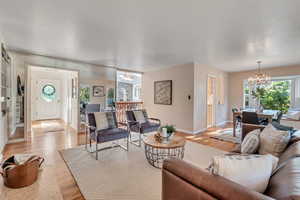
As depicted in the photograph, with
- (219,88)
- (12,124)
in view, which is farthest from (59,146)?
(219,88)

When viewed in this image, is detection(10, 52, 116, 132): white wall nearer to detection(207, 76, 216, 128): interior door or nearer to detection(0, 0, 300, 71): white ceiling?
detection(0, 0, 300, 71): white ceiling

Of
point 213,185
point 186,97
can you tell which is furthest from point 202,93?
point 213,185

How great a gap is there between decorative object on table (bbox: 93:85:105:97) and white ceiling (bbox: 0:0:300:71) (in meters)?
1.66

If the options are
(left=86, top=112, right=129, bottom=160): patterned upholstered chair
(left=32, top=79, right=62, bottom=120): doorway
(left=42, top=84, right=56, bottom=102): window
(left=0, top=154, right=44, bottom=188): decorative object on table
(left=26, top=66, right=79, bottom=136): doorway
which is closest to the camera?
(left=0, top=154, right=44, bottom=188): decorative object on table

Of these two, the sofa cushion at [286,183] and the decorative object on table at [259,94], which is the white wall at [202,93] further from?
the sofa cushion at [286,183]

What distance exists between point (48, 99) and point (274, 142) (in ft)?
26.8

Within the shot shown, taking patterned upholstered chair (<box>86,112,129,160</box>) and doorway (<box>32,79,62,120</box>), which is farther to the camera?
doorway (<box>32,79,62,120</box>)

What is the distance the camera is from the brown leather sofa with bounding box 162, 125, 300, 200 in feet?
2.58

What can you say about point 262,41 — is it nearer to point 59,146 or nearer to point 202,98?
point 202,98

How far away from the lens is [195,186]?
0.99m

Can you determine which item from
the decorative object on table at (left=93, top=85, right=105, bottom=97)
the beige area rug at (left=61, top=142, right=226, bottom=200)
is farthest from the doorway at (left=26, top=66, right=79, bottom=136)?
the beige area rug at (left=61, top=142, right=226, bottom=200)

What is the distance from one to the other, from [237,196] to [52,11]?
2695mm

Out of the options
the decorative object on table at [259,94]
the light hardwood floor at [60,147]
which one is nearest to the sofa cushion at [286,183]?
the light hardwood floor at [60,147]

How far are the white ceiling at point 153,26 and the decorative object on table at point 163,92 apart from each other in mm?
1936
